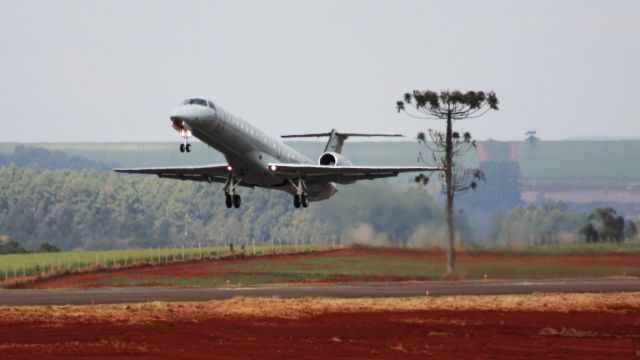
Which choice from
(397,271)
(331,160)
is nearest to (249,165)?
(331,160)

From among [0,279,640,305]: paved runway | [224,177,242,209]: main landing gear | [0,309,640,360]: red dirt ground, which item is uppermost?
[224,177,242,209]: main landing gear

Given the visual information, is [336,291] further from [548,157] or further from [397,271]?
[548,157]

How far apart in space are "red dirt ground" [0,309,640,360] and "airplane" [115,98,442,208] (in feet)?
39.9

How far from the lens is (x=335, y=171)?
58125 millimetres

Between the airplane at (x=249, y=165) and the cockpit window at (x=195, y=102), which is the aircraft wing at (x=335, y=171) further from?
the cockpit window at (x=195, y=102)

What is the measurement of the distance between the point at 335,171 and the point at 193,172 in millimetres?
6098

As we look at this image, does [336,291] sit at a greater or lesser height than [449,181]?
lesser

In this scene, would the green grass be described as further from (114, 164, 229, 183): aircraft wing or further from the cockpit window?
the cockpit window

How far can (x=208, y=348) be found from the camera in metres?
29.7

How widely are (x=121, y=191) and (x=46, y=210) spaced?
8.37m

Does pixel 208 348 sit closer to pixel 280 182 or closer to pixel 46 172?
pixel 280 182

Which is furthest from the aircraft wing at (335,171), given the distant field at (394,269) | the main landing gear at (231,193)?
the distant field at (394,269)

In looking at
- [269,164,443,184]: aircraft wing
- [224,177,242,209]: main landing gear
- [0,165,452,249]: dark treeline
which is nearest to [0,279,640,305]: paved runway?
[224,177,242,209]: main landing gear

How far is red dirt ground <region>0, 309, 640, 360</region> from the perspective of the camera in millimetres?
28703
